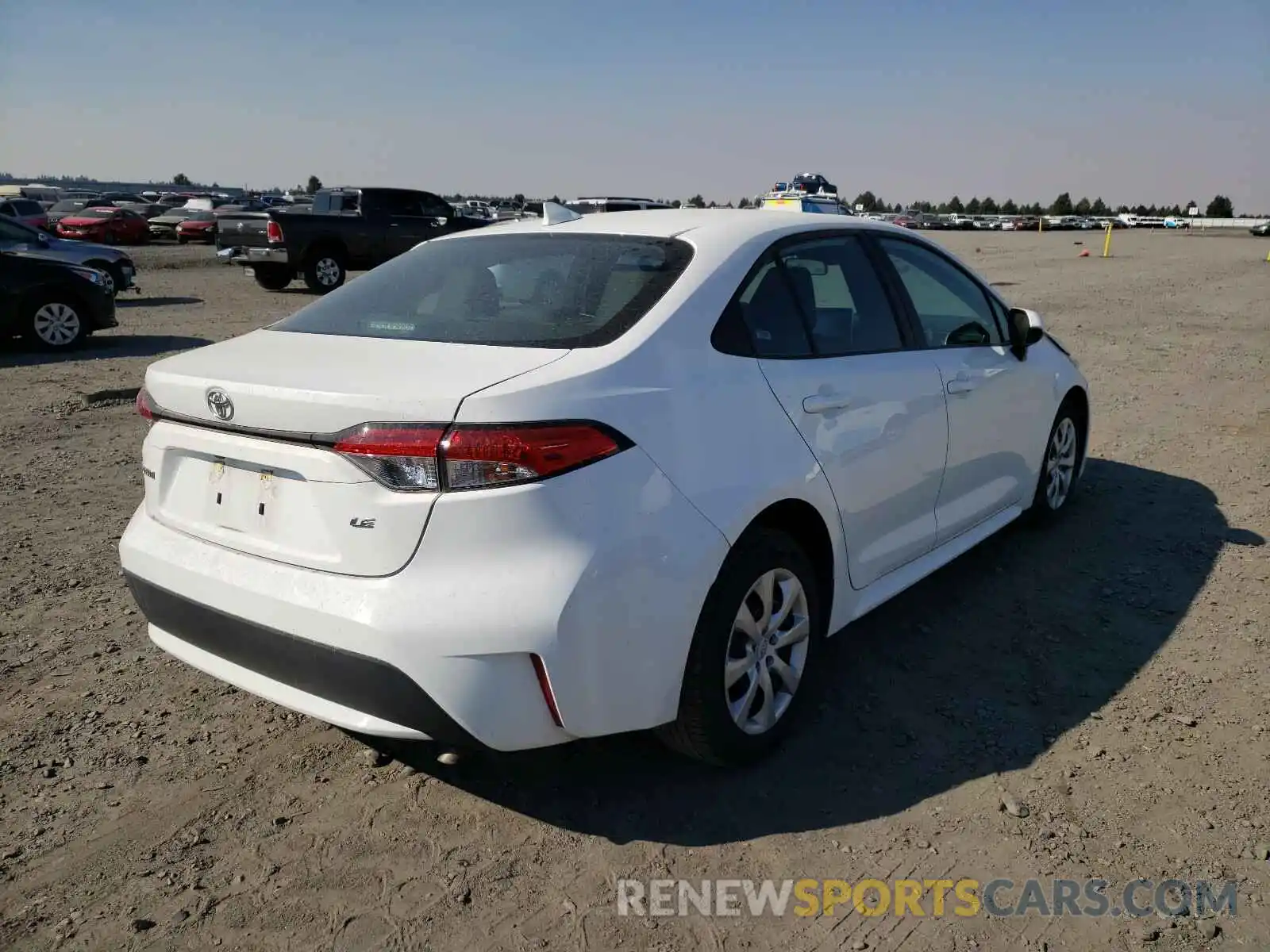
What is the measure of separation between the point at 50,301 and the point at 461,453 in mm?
10946

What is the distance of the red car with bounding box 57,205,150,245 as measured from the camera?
30125 millimetres

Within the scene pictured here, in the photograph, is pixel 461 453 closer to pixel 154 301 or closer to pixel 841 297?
pixel 841 297

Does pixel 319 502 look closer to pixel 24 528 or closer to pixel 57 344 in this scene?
pixel 24 528

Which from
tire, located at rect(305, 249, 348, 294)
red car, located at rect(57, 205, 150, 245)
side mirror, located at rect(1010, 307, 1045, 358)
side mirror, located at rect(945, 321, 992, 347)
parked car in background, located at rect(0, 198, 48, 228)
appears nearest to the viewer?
side mirror, located at rect(945, 321, 992, 347)

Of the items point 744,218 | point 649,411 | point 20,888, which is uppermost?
point 744,218

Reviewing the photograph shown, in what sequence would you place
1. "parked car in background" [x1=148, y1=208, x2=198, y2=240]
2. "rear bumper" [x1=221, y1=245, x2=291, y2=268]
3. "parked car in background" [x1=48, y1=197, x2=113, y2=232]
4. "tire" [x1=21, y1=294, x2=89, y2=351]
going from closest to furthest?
1. "tire" [x1=21, y1=294, x2=89, y2=351]
2. "rear bumper" [x1=221, y1=245, x2=291, y2=268]
3. "parked car in background" [x1=148, y1=208, x2=198, y2=240]
4. "parked car in background" [x1=48, y1=197, x2=113, y2=232]

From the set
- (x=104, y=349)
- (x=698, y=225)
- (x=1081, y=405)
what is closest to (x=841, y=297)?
(x=698, y=225)

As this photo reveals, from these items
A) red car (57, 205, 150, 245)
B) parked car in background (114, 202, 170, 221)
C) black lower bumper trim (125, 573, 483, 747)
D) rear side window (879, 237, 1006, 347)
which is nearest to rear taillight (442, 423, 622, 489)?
black lower bumper trim (125, 573, 483, 747)

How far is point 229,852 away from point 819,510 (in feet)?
6.61

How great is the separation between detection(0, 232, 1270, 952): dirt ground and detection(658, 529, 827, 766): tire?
6.5 inches

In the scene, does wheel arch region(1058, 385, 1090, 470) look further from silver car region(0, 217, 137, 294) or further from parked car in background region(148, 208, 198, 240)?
parked car in background region(148, 208, 198, 240)

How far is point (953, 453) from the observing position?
13.3ft

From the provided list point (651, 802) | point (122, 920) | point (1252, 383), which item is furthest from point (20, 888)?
point (1252, 383)

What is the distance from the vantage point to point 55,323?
37.0ft
